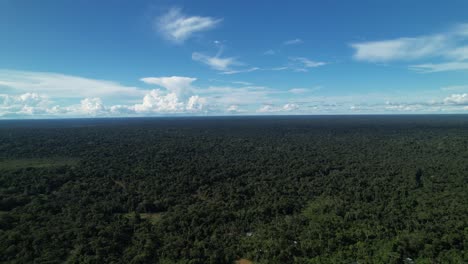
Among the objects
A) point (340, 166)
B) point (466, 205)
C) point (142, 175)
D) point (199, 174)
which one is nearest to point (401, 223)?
point (466, 205)

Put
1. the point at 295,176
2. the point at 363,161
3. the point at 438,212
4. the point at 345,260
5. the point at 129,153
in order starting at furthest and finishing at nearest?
1. the point at 129,153
2. the point at 363,161
3. the point at 295,176
4. the point at 438,212
5. the point at 345,260

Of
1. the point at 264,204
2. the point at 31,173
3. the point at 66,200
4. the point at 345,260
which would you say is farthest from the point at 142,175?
the point at 345,260

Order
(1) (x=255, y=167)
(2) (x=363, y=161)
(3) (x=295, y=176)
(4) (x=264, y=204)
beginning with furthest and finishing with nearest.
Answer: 1. (2) (x=363, y=161)
2. (1) (x=255, y=167)
3. (3) (x=295, y=176)
4. (4) (x=264, y=204)

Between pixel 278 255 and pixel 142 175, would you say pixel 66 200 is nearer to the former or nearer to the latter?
pixel 142 175

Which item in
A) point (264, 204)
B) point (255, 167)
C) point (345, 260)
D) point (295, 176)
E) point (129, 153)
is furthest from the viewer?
point (129, 153)

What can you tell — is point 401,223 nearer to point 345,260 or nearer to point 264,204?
point 345,260

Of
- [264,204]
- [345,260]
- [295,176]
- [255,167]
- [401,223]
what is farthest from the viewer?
[255,167]

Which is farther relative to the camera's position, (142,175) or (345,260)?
(142,175)

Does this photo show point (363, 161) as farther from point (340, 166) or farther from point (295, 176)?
point (295, 176)

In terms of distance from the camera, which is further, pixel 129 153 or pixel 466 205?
pixel 129 153
